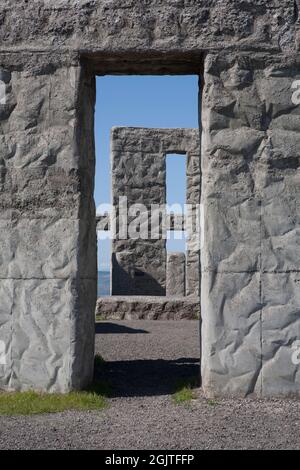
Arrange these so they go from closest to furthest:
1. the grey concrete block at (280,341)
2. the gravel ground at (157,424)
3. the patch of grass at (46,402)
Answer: the gravel ground at (157,424), the patch of grass at (46,402), the grey concrete block at (280,341)

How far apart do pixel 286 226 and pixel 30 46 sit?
2.62 metres

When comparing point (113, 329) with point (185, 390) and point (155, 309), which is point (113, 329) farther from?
point (185, 390)

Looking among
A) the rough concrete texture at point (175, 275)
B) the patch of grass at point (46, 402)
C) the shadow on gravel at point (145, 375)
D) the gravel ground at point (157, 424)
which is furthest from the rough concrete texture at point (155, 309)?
the patch of grass at point (46, 402)

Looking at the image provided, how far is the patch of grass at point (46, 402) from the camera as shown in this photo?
508cm

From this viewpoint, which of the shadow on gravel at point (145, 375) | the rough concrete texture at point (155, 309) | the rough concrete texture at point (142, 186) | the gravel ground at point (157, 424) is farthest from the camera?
the rough concrete texture at point (142, 186)

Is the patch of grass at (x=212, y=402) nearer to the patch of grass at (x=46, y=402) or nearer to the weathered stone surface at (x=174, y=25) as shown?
the patch of grass at (x=46, y=402)

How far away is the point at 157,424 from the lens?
4719mm

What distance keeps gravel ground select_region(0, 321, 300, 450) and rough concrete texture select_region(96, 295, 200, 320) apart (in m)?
5.83

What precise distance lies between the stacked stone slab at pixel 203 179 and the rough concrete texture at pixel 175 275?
37.3ft

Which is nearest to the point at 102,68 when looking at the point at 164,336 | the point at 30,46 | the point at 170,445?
the point at 30,46

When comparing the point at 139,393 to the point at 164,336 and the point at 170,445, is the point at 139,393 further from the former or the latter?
the point at 164,336
